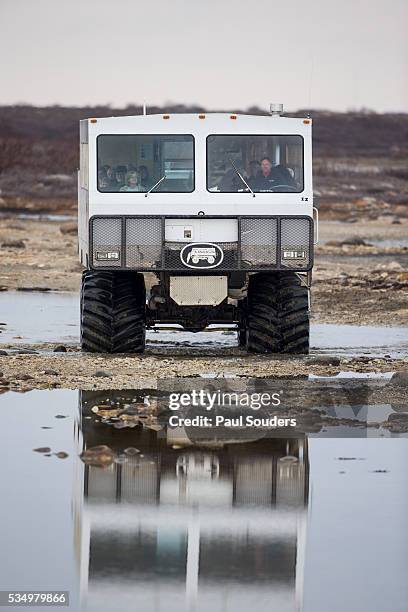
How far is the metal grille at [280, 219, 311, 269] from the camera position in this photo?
16.3 metres

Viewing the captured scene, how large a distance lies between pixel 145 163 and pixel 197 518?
777 centimetres

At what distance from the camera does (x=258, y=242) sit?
16.4 metres

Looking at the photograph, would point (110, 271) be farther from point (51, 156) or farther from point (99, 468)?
point (51, 156)

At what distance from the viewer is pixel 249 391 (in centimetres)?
1357

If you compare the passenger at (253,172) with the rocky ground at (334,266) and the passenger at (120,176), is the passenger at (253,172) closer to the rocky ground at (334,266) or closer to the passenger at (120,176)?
the passenger at (120,176)

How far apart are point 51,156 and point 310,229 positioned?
47.8 meters

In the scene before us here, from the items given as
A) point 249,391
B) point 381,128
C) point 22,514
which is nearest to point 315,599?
point 22,514

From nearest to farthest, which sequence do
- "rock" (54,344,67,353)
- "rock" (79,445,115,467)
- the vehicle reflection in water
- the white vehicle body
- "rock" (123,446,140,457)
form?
the vehicle reflection in water < "rock" (79,445,115,467) < "rock" (123,446,140,457) < the white vehicle body < "rock" (54,344,67,353)

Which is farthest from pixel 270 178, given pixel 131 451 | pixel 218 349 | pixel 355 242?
pixel 355 242

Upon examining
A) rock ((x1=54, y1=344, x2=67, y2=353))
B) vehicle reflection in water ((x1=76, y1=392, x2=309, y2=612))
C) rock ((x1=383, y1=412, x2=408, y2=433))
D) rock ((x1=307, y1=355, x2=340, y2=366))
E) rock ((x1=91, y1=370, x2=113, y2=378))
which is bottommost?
rock ((x1=54, y1=344, x2=67, y2=353))

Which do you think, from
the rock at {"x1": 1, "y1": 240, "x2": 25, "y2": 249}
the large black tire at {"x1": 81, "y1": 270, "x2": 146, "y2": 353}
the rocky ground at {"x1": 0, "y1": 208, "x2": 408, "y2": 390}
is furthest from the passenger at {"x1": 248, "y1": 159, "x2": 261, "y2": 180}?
the rock at {"x1": 1, "y1": 240, "x2": 25, "y2": 249}

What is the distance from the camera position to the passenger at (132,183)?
54.1 ft

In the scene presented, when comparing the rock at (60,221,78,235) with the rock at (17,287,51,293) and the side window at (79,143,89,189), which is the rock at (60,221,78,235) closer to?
the rock at (17,287,51,293)

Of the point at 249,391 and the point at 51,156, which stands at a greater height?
the point at 249,391
